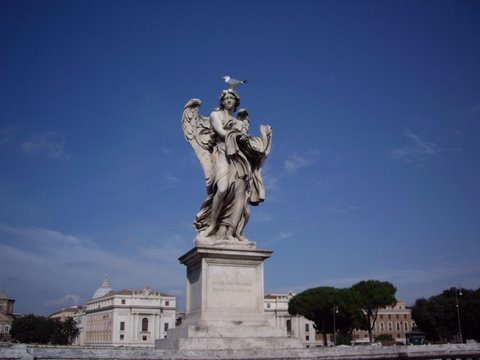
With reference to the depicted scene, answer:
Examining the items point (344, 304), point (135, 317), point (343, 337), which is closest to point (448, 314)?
point (344, 304)

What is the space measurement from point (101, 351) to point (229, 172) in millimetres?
5413

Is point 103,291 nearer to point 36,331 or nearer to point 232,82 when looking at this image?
point 36,331

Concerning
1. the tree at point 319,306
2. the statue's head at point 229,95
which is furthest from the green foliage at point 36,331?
the statue's head at point 229,95

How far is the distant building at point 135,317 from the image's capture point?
12269 centimetres

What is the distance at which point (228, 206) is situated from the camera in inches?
468

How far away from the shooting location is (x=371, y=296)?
6894cm

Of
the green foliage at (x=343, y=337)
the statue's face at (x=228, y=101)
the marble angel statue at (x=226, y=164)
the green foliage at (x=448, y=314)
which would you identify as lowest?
the green foliage at (x=343, y=337)

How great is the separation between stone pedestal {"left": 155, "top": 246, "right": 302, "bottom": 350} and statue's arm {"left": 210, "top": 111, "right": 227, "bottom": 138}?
289 cm

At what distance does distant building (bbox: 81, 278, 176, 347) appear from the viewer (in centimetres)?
12269

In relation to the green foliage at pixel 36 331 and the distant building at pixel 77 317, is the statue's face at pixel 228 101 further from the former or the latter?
the distant building at pixel 77 317

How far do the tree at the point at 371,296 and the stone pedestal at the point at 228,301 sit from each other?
202ft

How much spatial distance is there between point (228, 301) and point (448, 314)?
7057 centimetres

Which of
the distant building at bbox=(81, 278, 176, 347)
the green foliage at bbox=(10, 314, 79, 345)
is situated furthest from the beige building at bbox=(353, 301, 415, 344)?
the green foliage at bbox=(10, 314, 79, 345)

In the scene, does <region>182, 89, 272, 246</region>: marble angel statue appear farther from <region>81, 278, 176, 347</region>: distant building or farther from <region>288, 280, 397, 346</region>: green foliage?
<region>81, 278, 176, 347</region>: distant building
